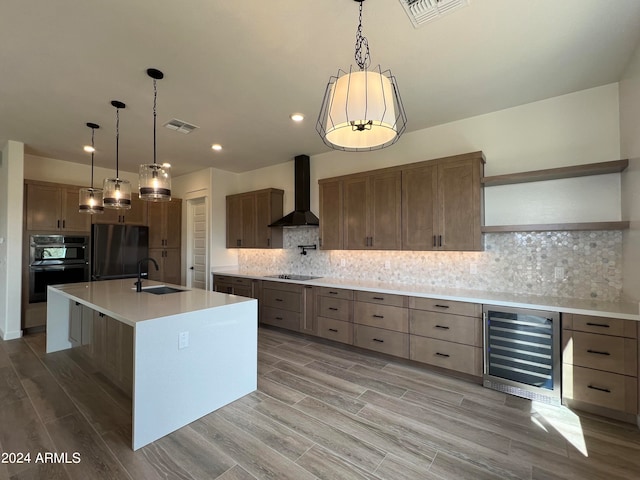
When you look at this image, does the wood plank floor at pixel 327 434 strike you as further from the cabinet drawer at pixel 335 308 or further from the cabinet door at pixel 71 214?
the cabinet door at pixel 71 214

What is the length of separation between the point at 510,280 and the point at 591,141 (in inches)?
59.5

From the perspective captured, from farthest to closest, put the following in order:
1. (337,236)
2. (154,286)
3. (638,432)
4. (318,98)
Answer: (337,236) < (154,286) < (318,98) < (638,432)

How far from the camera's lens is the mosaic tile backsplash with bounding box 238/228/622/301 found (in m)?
2.70

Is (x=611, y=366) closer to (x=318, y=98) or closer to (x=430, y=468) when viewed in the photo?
(x=430, y=468)

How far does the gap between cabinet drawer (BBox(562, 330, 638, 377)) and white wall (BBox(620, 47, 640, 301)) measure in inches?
15.5

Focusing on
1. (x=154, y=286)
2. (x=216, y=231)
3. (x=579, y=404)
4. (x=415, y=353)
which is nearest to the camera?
(x=579, y=404)

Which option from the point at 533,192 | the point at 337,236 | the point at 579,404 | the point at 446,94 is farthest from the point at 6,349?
the point at 533,192

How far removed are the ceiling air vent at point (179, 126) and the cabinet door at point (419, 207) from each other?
8.92 ft

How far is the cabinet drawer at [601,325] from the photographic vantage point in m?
2.21

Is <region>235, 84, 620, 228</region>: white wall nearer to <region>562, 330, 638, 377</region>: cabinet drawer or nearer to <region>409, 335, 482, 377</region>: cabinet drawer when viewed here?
<region>562, 330, 638, 377</region>: cabinet drawer

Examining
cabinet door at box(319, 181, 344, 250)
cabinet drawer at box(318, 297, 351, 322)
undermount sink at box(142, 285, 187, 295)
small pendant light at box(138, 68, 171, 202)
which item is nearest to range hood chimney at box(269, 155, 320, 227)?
cabinet door at box(319, 181, 344, 250)

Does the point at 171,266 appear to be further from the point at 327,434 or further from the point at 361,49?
the point at 361,49

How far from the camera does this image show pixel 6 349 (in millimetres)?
3762

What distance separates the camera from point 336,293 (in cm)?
387
